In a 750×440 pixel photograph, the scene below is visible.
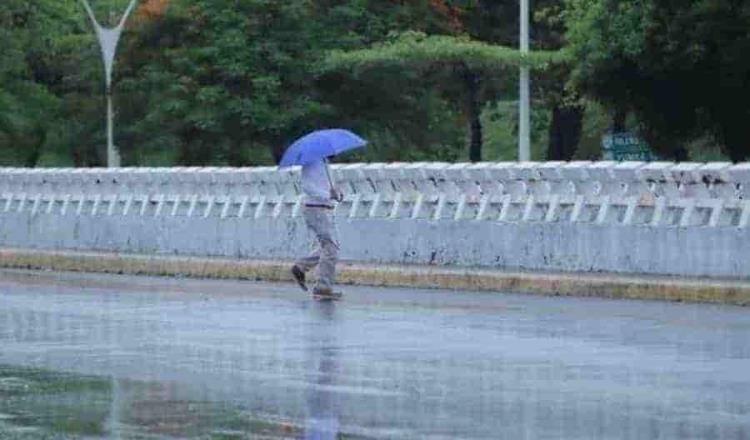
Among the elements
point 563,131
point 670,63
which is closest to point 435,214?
point 670,63

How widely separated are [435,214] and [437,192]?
1.00 ft

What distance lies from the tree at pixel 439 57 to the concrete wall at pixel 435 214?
13806mm

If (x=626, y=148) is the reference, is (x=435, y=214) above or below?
below

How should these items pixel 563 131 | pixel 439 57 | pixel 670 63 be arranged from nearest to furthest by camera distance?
1. pixel 670 63
2. pixel 439 57
3. pixel 563 131

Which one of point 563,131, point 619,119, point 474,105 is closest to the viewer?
point 619,119

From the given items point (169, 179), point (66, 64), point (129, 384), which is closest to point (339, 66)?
point (66, 64)

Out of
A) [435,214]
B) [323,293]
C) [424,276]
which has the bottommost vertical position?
[323,293]

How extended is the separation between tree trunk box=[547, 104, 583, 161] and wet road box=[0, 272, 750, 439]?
38314 millimetres

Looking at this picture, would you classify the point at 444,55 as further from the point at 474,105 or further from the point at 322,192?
the point at 322,192

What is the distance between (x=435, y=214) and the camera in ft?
93.3

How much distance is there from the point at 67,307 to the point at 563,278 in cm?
521

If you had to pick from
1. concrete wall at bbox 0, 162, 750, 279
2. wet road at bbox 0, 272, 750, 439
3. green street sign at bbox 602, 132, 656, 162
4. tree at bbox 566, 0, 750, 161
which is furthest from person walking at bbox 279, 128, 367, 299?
green street sign at bbox 602, 132, 656, 162

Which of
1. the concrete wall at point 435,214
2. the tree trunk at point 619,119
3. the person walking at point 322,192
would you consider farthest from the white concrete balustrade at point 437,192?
the tree trunk at point 619,119

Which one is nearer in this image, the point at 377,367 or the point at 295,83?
the point at 377,367
